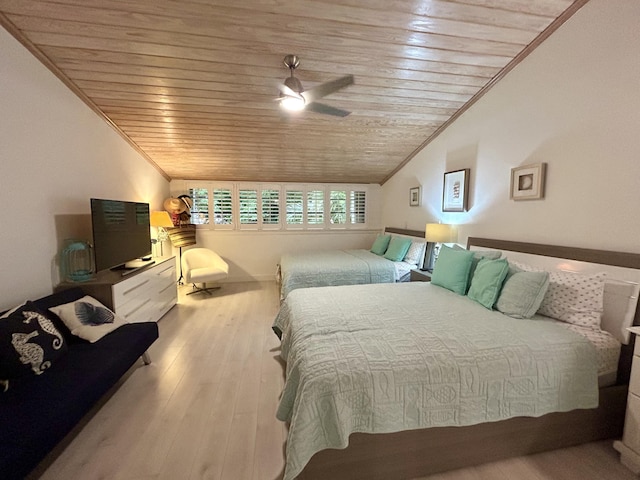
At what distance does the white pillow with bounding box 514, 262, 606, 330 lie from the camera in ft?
6.16

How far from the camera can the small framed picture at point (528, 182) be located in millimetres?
2436

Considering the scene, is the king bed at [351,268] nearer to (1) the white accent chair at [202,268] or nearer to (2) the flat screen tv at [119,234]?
(1) the white accent chair at [202,268]

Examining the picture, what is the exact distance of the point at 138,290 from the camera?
3076mm

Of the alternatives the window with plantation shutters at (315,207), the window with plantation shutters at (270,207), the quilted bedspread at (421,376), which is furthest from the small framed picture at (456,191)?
the window with plantation shutters at (270,207)

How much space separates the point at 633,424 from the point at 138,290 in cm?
402

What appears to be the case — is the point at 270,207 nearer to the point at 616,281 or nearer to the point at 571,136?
the point at 571,136

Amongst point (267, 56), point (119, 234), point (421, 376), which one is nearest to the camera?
point (421, 376)

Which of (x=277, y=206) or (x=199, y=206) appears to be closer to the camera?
(x=199, y=206)

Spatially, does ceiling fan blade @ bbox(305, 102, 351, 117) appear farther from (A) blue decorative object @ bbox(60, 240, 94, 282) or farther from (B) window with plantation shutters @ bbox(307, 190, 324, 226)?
(B) window with plantation shutters @ bbox(307, 190, 324, 226)

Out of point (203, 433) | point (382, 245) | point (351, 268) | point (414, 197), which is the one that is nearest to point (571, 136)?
point (414, 197)

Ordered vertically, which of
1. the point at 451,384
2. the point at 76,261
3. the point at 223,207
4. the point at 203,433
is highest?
the point at 223,207

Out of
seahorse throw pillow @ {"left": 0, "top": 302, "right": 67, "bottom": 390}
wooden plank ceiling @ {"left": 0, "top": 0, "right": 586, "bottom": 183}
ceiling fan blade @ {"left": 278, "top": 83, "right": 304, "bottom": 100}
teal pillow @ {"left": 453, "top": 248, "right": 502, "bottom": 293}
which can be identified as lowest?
seahorse throw pillow @ {"left": 0, "top": 302, "right": 67, "bottom": 390}

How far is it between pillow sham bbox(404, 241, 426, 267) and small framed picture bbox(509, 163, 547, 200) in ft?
4.93

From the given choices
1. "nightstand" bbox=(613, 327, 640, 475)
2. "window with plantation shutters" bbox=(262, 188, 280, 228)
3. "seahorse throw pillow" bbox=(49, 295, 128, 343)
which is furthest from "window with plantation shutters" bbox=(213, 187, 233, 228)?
"nightstand" bbox=(613, 327, 640, 475)
